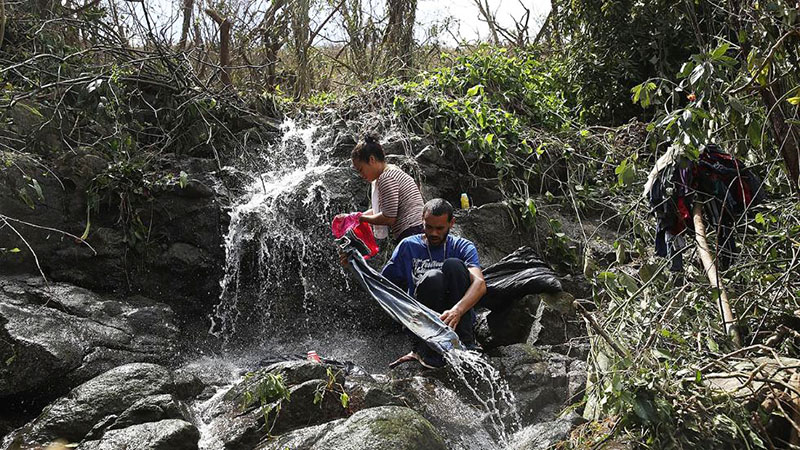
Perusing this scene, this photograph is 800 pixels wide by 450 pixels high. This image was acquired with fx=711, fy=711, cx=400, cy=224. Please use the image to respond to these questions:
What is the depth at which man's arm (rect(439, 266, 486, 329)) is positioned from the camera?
15.2ft

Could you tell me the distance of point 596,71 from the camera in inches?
350

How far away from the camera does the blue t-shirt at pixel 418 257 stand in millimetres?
4980

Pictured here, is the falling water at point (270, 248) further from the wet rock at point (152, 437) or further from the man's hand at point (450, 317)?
the wet rock at point (152, 437)

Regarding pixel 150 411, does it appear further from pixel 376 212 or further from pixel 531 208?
pixel 531 208

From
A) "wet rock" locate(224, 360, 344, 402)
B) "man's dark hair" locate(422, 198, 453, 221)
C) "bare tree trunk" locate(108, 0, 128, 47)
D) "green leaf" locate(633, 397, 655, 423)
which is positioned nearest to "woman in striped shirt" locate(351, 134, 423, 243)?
"man's dark hair" locate(422, 198, 453, 221)

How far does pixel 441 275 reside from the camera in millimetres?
4812

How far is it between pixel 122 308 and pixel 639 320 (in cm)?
406

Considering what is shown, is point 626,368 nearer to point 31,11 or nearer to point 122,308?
point 122,308

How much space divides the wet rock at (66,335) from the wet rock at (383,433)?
7.47ft

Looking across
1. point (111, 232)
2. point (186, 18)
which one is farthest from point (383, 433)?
point (186, 18)

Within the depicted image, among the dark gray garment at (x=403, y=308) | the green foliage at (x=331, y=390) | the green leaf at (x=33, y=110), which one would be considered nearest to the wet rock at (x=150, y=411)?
A: the green foliage at (x=331, y=390)

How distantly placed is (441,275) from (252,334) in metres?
2.29

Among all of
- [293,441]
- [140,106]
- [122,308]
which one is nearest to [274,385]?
[293,441]

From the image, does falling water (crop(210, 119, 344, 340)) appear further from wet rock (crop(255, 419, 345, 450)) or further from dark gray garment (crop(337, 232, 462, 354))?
wet rock (crop(255, 419, 345, 450))
